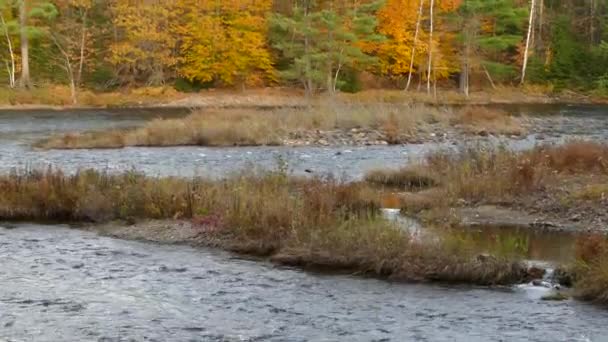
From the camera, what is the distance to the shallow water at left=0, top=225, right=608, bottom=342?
1041 cm

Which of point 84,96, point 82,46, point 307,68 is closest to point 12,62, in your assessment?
point 82,46

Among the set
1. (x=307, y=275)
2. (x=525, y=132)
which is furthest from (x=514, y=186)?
(x=525, y=132)

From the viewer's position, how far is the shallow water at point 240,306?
10.4 m

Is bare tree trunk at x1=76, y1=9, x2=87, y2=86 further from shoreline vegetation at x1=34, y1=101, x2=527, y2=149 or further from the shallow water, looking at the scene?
the shallow water

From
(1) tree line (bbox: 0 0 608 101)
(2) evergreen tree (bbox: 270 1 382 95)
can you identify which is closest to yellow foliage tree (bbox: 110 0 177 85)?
(1) tree line (bbox: 0 0 608 101)

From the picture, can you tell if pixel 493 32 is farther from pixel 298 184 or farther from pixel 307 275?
pixel 307 275

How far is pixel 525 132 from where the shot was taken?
127 feet

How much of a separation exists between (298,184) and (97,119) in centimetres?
3217

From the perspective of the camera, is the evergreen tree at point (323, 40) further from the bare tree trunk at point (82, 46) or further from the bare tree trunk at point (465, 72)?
the bare tree trunk at point (82, 46)

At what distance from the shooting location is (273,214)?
50.1 feet

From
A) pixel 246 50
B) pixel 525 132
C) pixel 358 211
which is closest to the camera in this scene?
pixel 358 211

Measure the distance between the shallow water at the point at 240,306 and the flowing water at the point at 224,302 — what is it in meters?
0.02

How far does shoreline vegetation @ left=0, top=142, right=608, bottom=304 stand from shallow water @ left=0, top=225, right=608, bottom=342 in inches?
19.1

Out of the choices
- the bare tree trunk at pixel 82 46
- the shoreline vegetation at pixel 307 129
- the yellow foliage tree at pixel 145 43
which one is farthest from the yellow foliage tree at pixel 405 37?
the shoreline vegetation at pixel 307 129
